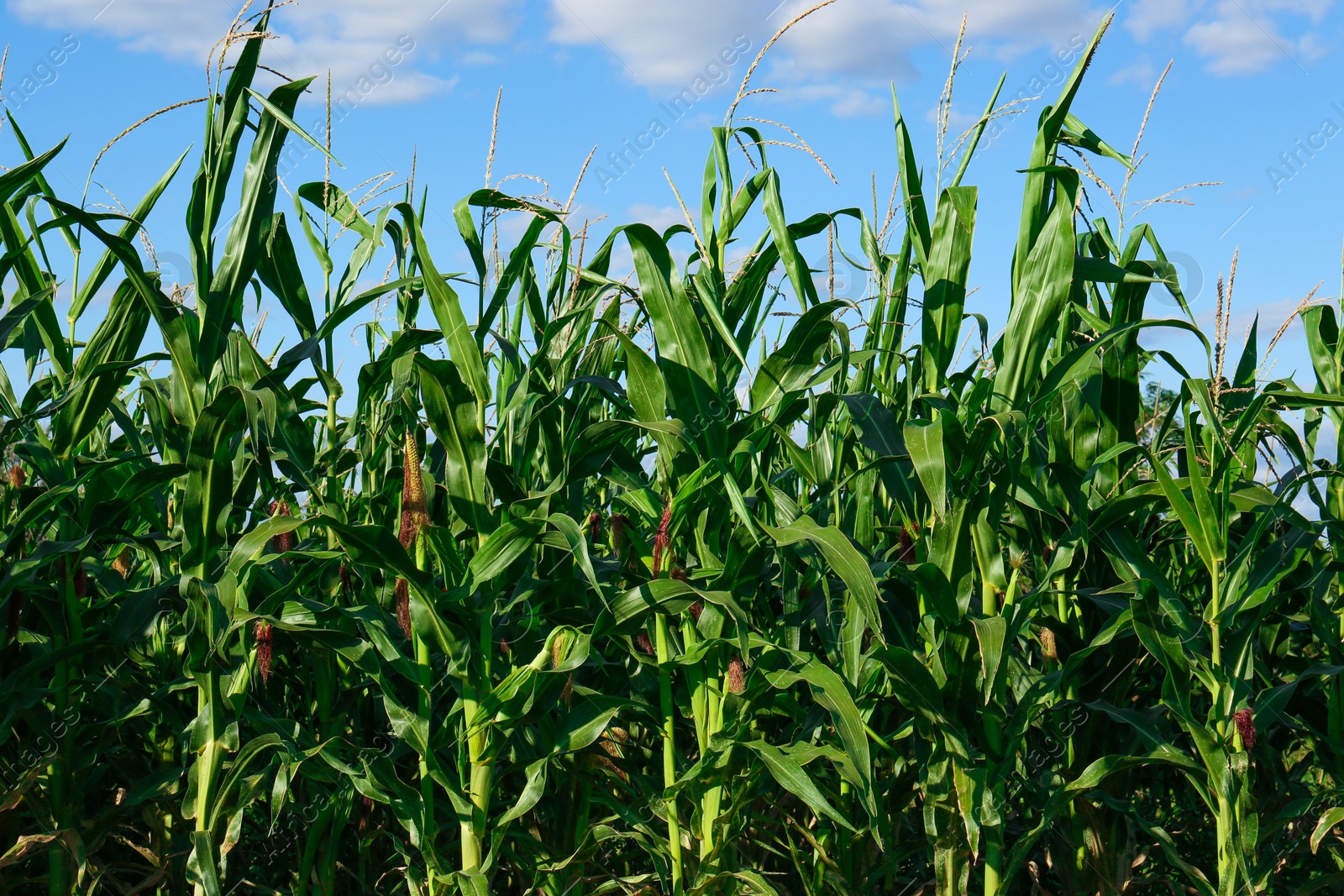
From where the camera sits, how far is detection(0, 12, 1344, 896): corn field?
2174 millimetres

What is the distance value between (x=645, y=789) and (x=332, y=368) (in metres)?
1.30

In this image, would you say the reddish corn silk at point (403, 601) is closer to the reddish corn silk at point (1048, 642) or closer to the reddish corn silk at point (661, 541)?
the reddish corn silk at point (661, 541)

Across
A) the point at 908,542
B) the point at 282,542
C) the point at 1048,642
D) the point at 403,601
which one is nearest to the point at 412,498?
the point at 403,601

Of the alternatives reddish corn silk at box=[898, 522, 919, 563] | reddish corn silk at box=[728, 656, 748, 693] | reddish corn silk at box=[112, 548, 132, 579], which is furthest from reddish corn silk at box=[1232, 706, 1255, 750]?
reddish corn silk at box=[112, 548, 132, 579]

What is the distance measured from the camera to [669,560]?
2352mm

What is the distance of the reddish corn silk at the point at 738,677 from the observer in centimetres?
229

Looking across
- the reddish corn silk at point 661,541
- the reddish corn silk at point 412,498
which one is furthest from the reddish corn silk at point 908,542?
the reddish corn silk at point 412,498

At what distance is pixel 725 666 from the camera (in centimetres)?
240

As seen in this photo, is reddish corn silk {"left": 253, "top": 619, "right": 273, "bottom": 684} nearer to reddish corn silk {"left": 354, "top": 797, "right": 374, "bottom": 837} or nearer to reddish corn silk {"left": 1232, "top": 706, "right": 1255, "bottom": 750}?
reddish corn silk {"left": 354, "top": 797, "right": 374, "bottom": 837}

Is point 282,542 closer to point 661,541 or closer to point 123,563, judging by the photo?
point 661,541

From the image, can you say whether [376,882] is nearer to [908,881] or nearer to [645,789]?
[645,789]

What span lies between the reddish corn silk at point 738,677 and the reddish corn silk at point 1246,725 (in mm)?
1129

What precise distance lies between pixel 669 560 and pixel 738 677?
310mm

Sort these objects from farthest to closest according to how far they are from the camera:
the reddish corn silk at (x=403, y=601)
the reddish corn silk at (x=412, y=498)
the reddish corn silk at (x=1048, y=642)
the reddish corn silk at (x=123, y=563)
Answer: the reddish corn silk at (x=123, y=563), the reddish corn silk at (x=1048, y=642), the reddish corn silk at (x=403, y=601), the reddish corn silk at (x=412, y=498)
